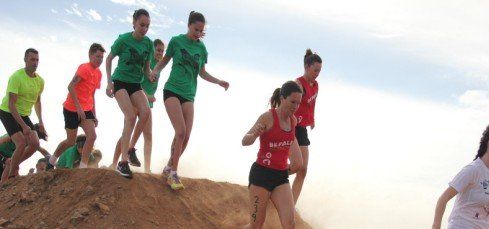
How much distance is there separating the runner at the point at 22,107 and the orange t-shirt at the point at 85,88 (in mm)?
1000

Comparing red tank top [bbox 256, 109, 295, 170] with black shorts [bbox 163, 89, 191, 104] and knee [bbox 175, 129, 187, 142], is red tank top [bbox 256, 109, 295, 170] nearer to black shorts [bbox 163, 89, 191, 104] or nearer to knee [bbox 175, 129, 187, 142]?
knee [bbox 175, 129, 187, 142]

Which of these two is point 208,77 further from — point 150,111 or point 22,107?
point 22,107

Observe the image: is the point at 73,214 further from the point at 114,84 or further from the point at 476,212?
the point at 476,212

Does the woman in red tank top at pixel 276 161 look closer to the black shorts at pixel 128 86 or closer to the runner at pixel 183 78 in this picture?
the runner at pixel 183 78

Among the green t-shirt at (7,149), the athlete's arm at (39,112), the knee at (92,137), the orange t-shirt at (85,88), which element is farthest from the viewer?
the green t-shirt at (7,149)

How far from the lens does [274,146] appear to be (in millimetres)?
5172

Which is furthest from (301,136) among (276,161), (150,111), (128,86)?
(128,86)

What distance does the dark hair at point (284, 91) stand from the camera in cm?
509

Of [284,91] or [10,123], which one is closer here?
[284,91]

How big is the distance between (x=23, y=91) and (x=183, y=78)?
10.7ft

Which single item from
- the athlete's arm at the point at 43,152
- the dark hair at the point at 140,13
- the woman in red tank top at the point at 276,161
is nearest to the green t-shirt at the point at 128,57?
the dark hair at the point at 140,13

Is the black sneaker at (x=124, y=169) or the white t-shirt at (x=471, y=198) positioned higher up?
the white t-shirt at (x=471, y=198)

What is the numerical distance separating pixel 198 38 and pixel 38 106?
12.2 feet

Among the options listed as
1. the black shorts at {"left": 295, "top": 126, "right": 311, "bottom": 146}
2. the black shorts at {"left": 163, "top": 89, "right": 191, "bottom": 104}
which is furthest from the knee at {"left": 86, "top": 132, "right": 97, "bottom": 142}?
the black shorts at {"left": 295, "top": 126, "right": 311, "bottom": 146}
